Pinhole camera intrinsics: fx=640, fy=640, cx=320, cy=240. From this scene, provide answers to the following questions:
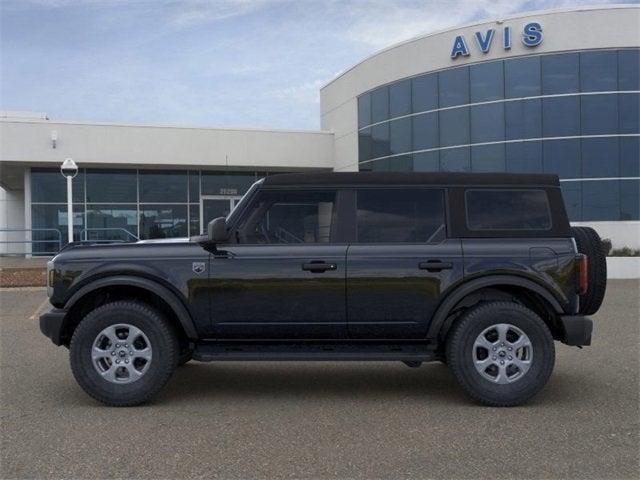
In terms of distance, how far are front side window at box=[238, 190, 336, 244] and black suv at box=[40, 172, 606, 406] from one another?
0.04 feet

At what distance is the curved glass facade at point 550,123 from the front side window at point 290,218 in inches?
659

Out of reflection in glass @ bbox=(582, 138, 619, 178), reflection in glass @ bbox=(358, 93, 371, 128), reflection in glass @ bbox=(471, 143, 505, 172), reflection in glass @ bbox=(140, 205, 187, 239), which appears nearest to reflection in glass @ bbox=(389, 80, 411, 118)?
reflection in glass @ bbox=(358, 93, 371, 128)

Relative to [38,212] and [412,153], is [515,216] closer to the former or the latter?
[412,153]

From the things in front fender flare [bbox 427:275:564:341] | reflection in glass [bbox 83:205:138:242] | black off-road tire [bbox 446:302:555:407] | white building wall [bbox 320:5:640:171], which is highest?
white building wall [bbox 320:5:640:171]

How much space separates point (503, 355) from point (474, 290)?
565 millimetres

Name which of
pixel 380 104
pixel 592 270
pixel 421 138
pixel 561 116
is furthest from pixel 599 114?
pixel 592 270

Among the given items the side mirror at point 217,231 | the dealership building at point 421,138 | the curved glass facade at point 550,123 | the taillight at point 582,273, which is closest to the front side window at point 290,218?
the side mirror at point 217,231

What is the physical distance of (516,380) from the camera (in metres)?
5.10

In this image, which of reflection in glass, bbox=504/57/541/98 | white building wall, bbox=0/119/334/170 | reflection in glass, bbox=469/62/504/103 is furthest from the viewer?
white building wall, bbox=0/119/334/170

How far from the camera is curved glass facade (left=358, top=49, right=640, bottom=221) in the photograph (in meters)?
20.1

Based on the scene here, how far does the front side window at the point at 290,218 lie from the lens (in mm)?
5344

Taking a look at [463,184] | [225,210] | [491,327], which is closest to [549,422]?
[491,327]

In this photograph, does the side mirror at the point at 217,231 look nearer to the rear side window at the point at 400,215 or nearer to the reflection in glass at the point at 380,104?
the rear side window at the point at 400,215

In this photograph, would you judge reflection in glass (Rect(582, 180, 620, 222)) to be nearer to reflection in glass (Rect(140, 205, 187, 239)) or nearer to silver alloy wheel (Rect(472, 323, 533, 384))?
reflection in glass (Rect(140, 205, 187, 239))
